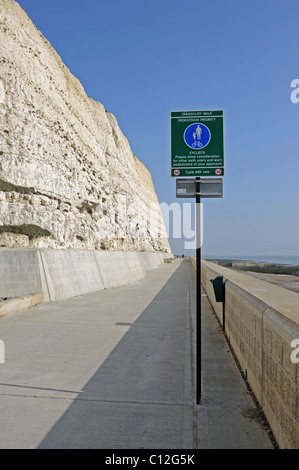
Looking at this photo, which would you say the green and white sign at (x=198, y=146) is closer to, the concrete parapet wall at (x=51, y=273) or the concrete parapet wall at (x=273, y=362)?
the concrete parapet wall at (x=273, y=362)

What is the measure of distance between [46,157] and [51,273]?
91.8 feet

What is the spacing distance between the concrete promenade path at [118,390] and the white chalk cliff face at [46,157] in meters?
25.0

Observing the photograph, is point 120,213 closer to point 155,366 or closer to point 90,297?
point 90,297

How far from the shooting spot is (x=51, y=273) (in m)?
12.9

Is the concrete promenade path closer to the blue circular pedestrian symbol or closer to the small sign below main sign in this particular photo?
the small sign below main sign

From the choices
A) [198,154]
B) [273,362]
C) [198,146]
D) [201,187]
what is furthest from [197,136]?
[273,362]

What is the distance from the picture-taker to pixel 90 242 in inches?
1674

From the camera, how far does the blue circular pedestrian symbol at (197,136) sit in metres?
4.85

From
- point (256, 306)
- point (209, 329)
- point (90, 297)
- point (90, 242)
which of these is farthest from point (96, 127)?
point (256, 306)

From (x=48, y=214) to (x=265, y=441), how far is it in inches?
1352

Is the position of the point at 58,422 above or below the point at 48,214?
below

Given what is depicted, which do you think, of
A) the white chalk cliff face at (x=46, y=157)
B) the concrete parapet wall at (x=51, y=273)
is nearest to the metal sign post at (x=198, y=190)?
the concrete parapet wall at (x=51, y=273)

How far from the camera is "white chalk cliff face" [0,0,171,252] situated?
111 ft
